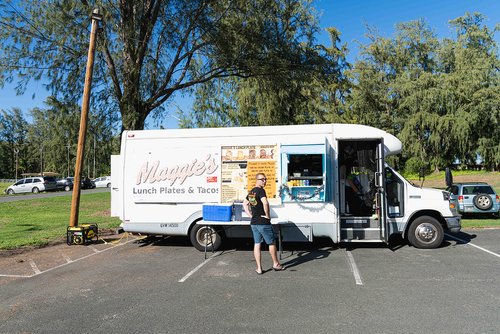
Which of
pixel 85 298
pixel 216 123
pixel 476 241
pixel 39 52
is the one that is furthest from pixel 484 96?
pixel 85 298

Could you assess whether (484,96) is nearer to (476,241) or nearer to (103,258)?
(476,241)

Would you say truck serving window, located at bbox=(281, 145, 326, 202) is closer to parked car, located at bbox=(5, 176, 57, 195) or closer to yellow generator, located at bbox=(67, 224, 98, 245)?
yellow generator, located at bbox=(67, 224, 98, 245)

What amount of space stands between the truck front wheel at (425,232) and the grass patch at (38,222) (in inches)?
360

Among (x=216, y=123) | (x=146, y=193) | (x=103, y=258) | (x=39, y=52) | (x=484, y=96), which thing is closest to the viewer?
(x=103, y=258)

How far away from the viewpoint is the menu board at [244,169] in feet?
28.9

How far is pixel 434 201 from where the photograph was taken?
28.9ft

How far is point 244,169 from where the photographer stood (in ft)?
29.3

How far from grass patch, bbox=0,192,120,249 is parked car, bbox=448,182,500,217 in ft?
42.6

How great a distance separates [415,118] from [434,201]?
97.0ft

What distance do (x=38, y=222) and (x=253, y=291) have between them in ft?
41.5

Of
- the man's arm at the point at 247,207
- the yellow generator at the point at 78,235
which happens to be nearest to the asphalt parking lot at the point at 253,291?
the yellow generator at the point at 78,235

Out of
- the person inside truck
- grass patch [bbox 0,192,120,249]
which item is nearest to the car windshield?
the person inside truck

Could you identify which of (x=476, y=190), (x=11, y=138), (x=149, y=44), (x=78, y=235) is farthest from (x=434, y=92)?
(x=11, y=138)

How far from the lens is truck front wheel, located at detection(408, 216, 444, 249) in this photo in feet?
28.9
